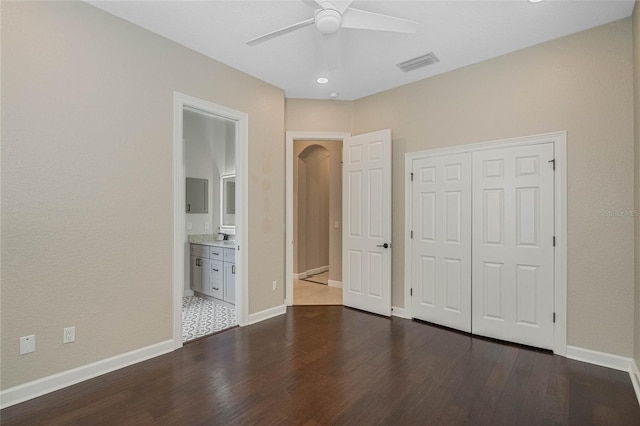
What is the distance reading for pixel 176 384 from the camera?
2385mm

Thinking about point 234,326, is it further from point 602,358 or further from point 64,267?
point 602,358

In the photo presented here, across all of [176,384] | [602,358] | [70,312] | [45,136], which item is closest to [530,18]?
[602,358]

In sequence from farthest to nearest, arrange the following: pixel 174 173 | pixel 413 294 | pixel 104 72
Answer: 1. pixel 413 294
2. pixel 174 173
3. pixel 104 72

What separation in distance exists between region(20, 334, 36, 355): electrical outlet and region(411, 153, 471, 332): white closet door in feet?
11.9

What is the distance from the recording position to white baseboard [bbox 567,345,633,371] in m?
2.61

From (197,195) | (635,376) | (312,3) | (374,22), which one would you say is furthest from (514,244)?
(197,195)

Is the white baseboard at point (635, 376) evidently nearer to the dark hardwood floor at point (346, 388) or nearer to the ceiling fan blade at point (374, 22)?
the dark hardwood floor at point (346, 388)

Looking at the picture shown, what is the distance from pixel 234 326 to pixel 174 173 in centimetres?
187

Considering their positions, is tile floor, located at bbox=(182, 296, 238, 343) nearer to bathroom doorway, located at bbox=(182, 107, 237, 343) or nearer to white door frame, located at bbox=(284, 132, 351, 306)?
bathroom doorway, located at bbox=(182, 107, 237, 343)

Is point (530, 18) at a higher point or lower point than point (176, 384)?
higher

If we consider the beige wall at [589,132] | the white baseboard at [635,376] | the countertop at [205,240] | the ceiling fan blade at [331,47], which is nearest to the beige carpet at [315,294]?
the countertop at [205,240]

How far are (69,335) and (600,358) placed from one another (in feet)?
14.4

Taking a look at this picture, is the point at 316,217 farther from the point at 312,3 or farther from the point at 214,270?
the point at 312,3

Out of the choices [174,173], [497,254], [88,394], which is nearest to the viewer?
[88,394]
